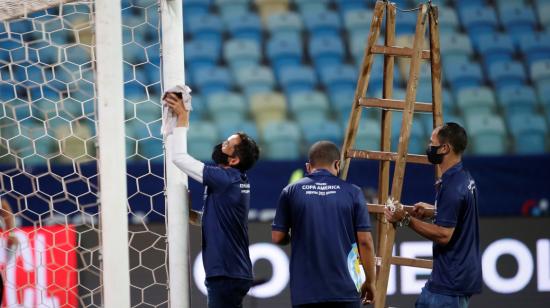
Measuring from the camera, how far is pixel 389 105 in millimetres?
4977

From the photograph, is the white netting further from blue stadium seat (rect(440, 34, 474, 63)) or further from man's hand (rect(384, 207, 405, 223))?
blue stadium seat (rect(440, 34, 474, 63))

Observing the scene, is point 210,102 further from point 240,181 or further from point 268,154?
point 240,181

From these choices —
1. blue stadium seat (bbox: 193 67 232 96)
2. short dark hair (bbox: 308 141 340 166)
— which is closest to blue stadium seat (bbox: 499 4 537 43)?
blue stadium seat (bbox: 193 67 232 96)

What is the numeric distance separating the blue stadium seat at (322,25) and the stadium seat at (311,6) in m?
0.18

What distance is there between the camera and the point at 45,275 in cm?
643

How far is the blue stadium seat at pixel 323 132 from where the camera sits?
374 inches

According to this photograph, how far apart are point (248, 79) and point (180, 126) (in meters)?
5.81

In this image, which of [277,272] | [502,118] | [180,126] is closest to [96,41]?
[180,126]

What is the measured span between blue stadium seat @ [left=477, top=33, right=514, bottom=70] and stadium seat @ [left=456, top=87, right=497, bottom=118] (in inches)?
28.5

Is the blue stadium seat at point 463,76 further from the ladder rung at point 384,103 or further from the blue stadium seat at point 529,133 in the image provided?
the ladder rung at point 384,103

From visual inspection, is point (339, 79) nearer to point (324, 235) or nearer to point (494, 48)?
point (494, 48)

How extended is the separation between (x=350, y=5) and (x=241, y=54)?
1.71m

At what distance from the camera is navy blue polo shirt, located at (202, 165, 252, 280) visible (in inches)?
180

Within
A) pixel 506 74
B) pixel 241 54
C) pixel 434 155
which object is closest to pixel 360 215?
pixel 434 155
